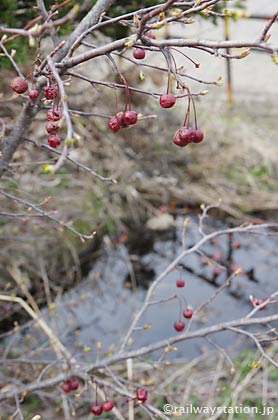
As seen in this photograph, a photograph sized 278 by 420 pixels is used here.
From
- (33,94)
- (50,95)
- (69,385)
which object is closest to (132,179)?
(69,385)

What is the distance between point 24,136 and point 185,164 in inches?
126

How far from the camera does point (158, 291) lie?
320 centimetres

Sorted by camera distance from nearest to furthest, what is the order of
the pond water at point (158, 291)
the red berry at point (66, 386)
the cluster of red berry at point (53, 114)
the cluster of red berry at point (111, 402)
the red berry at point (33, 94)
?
the cluster of red berry at point (53, 114)
the red berry at point (33, 94)
the cluster of red berry at point (111, 402)
the red berry at point (66, 386)
the pond water at point (158, 291)

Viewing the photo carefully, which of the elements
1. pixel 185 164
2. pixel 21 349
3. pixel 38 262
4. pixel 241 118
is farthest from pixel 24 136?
pixel 241 118

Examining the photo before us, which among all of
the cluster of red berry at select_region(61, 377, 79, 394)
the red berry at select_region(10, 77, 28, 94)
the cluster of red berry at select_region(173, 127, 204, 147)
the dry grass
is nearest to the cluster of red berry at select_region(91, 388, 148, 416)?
the cluster of red berry at select_region(61, 377, 79, 394)

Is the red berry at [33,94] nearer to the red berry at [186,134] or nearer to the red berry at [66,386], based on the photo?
the red berry at [186,134]

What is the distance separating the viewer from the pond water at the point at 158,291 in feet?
9.32

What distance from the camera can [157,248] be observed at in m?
3.80

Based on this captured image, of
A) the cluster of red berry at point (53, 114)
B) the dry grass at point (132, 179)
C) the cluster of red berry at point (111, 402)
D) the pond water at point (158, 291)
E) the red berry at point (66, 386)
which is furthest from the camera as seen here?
the dry grass at point (132, 179)

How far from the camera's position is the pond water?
2.84 metres

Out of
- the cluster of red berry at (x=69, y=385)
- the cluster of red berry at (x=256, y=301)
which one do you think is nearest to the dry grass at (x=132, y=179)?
the cluster of red berry at (x=69, y=385)

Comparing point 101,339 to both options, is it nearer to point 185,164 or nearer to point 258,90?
point 185,164

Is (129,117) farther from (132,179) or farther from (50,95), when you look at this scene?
(132,179)

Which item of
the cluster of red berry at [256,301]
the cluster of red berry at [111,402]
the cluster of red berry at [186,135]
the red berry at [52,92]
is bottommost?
the cluster of red berry at [111,402]
